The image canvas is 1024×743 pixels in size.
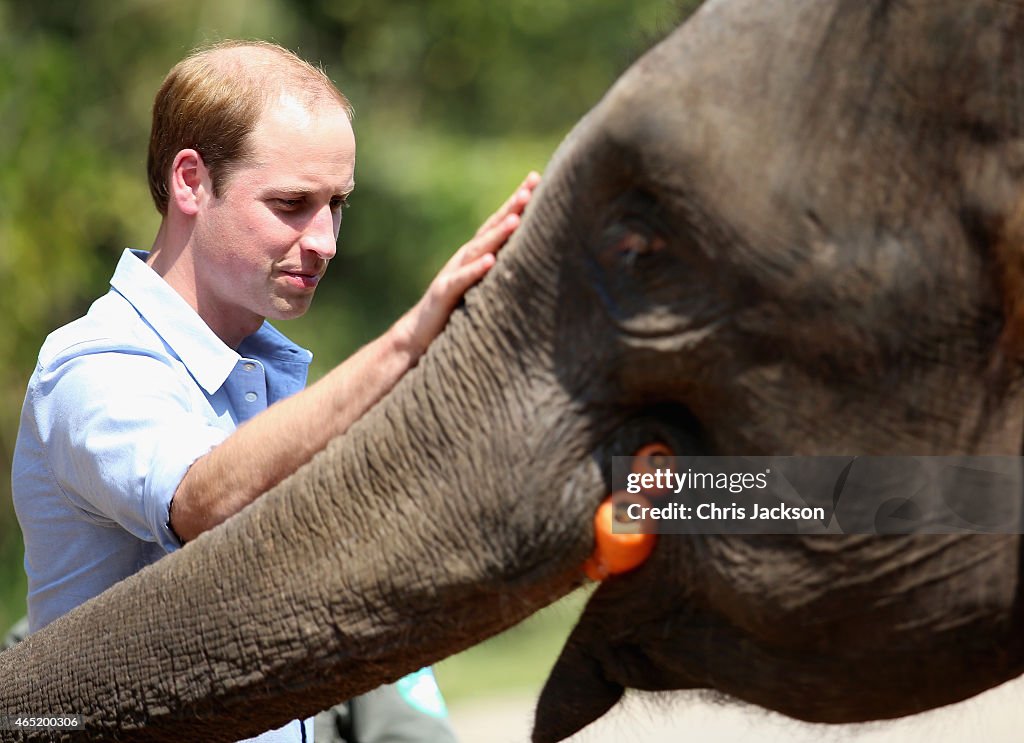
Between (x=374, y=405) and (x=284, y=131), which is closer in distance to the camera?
(x=374, y=405)

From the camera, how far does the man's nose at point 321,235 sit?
7.95 ft

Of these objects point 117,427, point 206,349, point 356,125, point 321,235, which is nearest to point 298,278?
point 321,235

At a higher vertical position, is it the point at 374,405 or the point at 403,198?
the point at 403,198

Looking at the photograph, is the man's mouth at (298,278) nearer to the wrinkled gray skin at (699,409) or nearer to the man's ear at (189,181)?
the man's ear at (189,181)

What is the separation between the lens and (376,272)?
11992mm

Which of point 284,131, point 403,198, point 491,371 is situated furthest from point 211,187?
point 403,198

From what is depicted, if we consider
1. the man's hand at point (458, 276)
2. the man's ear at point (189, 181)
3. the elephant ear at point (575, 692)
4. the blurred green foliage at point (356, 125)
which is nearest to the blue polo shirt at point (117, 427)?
the man's ear at point (189, 181)

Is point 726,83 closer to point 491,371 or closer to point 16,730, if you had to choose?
point 491,371

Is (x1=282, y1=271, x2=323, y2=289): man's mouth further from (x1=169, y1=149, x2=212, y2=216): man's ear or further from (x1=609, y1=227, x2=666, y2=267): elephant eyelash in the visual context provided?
(x1=609, y1=227, x2=666, y2=267): elephant eyelash

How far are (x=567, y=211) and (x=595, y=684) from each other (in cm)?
66

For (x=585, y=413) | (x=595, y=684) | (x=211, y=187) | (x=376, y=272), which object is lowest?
(x=595, y=684)

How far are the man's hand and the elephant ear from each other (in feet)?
1.48

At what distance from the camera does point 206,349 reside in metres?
2.40

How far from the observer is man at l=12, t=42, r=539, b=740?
2.01 metres
